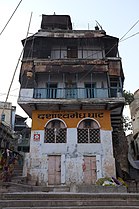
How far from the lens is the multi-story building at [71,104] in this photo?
562 inches

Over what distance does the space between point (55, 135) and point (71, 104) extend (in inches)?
103

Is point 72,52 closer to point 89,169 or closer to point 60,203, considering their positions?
point 89,169

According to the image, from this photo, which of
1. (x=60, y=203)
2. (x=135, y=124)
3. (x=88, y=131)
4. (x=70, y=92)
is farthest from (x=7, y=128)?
(x=60, y=203)

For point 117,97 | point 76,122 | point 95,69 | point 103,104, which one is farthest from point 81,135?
point 95,69

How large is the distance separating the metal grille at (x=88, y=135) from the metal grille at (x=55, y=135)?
1130 mm

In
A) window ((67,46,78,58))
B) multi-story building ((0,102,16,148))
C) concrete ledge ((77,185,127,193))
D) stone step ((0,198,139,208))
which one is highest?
window ((67,46,78,58))

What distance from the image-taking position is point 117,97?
15438mm

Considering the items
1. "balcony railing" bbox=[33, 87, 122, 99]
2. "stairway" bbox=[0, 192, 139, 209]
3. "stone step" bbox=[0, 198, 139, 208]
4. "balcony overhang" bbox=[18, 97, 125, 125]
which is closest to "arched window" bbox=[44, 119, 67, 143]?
"balcony overhang" bbox=[18, 97, 125, 125]

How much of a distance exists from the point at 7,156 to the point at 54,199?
8773 mm

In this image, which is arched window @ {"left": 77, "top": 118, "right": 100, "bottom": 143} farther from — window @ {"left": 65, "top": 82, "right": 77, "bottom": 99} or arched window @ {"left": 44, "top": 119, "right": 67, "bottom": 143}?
window @ {"left": 65, "top": 82, "right": 77, "bottom": 99}

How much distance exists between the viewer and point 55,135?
15250 mm

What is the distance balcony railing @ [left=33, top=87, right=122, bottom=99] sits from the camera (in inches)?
A: 618

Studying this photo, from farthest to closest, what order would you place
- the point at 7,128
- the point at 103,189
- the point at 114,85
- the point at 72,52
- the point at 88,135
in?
1. the point at 7,128
2. the point at 72,52
3. the point at 114,85
4. the point at 88,135
5. the point at 103,189

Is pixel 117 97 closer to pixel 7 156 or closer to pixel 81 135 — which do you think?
pixel 81 135
